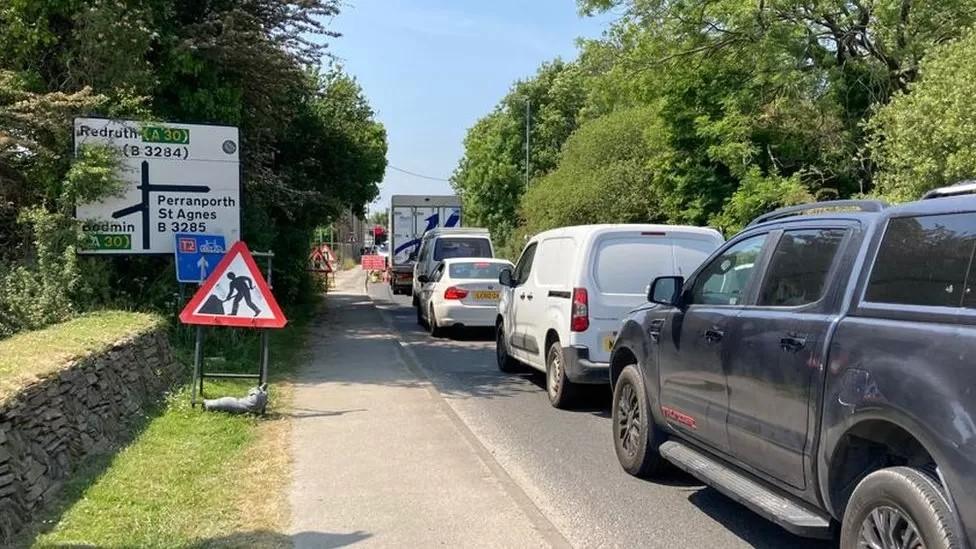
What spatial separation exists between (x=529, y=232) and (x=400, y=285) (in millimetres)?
10893

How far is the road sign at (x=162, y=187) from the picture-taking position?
1100 cm

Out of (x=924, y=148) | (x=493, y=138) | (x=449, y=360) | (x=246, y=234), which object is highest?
(x=493, y=138)

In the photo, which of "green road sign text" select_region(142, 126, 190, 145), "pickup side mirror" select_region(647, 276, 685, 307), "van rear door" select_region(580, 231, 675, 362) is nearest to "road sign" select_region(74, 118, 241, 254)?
"green road sign text" select_region(142, 126, 190, 145)

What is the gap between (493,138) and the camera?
214 ft

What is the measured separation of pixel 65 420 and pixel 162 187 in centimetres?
566

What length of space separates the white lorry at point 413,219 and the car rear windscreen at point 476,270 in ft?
47.0

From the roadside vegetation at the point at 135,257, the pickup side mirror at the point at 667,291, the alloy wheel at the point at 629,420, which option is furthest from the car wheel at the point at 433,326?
the pickup side mirror at the point at 667,291

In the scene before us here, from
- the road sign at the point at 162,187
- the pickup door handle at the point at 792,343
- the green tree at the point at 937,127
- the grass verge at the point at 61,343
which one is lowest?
the grass verge at the point at 61,343

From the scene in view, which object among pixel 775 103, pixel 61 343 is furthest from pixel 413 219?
pixel 61 343

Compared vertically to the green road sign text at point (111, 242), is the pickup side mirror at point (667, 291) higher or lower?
lower

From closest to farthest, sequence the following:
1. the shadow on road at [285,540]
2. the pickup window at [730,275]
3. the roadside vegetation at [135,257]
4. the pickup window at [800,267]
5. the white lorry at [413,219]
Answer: the pickup window at [800,267], the shadow on road at [285,540], the pickup window at [730,275], the roadside vegetation at [135,257], the white lorry at [413,219]

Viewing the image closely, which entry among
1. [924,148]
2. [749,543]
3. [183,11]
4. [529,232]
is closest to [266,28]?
[183,11]

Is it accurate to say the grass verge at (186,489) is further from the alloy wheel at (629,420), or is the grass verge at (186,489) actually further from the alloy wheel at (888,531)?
the alloy wheel at (888,531)

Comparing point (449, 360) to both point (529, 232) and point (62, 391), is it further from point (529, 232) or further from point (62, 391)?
point (529, 232)
